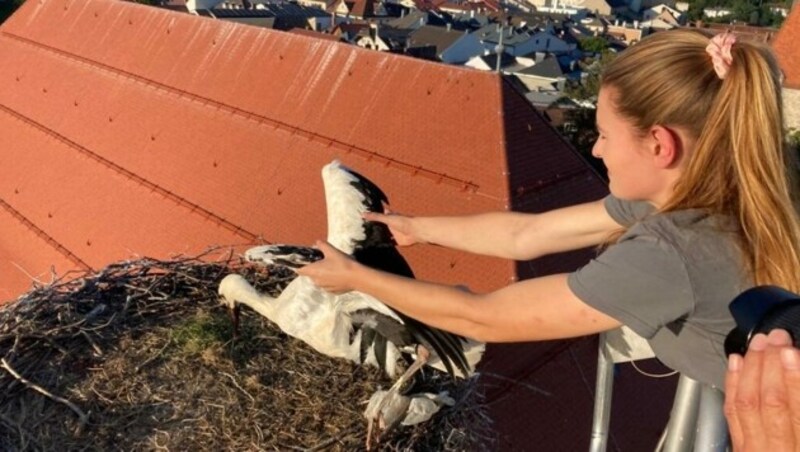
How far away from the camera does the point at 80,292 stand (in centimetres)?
373

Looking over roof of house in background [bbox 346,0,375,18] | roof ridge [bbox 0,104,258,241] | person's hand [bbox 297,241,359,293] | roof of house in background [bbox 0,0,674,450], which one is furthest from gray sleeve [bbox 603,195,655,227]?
roof of house in background [bbox 346,0,375,18]

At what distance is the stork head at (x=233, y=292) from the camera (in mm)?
3434

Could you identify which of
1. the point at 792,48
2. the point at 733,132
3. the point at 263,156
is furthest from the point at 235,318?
the point at 792,48

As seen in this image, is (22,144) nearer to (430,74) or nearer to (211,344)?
(430,74)

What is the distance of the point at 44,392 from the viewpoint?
3129mm

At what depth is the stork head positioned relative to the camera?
3434 millimetres

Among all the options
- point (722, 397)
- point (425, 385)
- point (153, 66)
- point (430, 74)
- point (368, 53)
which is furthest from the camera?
point (153, 66)

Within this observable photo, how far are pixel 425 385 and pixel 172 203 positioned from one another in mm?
3477

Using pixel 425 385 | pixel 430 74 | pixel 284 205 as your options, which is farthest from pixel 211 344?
pixel 430 74

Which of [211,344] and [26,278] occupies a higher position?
[211,344]

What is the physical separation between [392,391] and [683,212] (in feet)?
5.09

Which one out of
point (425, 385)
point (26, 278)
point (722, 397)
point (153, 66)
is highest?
point (153, 66)

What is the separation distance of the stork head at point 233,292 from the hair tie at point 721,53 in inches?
89.5

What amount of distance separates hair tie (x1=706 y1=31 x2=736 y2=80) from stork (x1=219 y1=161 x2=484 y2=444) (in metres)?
1.48
